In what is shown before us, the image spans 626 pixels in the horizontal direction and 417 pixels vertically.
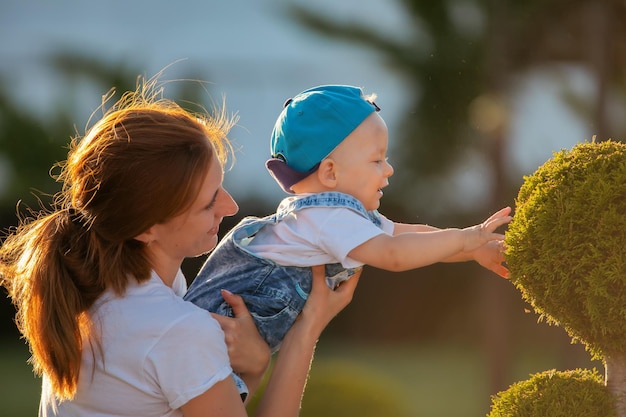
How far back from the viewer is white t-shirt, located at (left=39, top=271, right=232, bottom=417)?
7.75 ft

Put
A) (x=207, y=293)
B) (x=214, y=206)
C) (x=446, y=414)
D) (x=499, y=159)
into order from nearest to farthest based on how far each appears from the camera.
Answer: (x=214, y=206) < (x=207, y=293) < (x=499, y=159) < (x=446, y=414)

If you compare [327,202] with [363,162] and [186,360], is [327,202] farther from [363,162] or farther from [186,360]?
[186,360]

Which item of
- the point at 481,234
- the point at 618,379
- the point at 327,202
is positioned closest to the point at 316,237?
the point at 327,202

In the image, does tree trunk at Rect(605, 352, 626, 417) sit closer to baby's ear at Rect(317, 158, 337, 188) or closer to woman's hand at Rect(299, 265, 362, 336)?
woman's hand at Rect(299, 265, 362, 336)

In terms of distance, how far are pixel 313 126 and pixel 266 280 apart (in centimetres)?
49

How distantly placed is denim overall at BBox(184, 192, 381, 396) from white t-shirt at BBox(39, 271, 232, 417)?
0.34 m

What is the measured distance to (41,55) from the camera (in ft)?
48.4

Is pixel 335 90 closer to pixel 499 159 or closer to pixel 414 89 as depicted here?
pixel 499 159

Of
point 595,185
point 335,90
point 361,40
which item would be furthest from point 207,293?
point 361,40

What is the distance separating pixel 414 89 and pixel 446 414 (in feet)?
18.2

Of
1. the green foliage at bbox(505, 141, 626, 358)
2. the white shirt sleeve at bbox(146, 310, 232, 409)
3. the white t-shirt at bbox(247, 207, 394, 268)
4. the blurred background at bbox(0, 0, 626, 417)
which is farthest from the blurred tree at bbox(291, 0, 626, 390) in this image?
the white shirt sleeve at bbox(146, 310, 232, 409)

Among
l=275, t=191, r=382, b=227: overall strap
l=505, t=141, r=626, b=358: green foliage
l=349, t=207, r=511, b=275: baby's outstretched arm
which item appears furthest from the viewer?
l=275, t=191, r=382, b=227: overall strap

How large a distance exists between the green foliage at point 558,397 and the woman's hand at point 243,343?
702 millimetres

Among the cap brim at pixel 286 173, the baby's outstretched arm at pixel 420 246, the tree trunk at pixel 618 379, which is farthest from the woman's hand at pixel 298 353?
the tree trunk at pixel 618 379
